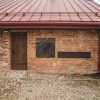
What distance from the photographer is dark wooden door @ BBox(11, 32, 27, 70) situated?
1058 centimetres

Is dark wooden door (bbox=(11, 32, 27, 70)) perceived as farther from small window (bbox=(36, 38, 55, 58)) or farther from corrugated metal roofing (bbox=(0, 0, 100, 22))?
corrugated metal roofing (bbox=(0, 0, 100, 22))

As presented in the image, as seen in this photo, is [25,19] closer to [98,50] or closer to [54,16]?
[54,16]

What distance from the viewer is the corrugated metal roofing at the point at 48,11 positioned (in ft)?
33.1

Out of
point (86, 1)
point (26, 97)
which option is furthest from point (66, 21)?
point (86, 1)

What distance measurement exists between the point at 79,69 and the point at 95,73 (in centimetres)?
66

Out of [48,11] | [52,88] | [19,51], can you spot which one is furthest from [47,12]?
[52,88]

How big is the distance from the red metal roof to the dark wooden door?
81cm

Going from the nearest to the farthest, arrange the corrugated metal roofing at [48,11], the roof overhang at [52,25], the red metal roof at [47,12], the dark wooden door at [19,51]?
the roof overhang at [52,25] < the red metal roof at [47,12] < the corrugated metal roofing at [48,11] < the dark wooden door at [19,51]

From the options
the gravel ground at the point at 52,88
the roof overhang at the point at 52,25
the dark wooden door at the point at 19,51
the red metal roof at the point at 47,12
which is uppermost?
the red metal roof at the point at 47,12

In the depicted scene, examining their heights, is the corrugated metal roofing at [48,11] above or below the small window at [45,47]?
above

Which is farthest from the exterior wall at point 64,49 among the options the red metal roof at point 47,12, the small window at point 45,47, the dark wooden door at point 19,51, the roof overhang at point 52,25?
the red metal roof at point 47,12

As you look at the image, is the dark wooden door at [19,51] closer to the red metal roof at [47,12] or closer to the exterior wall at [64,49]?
the exterior wall at [64,49]

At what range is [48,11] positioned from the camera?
36.4 feet

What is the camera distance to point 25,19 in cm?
1002
